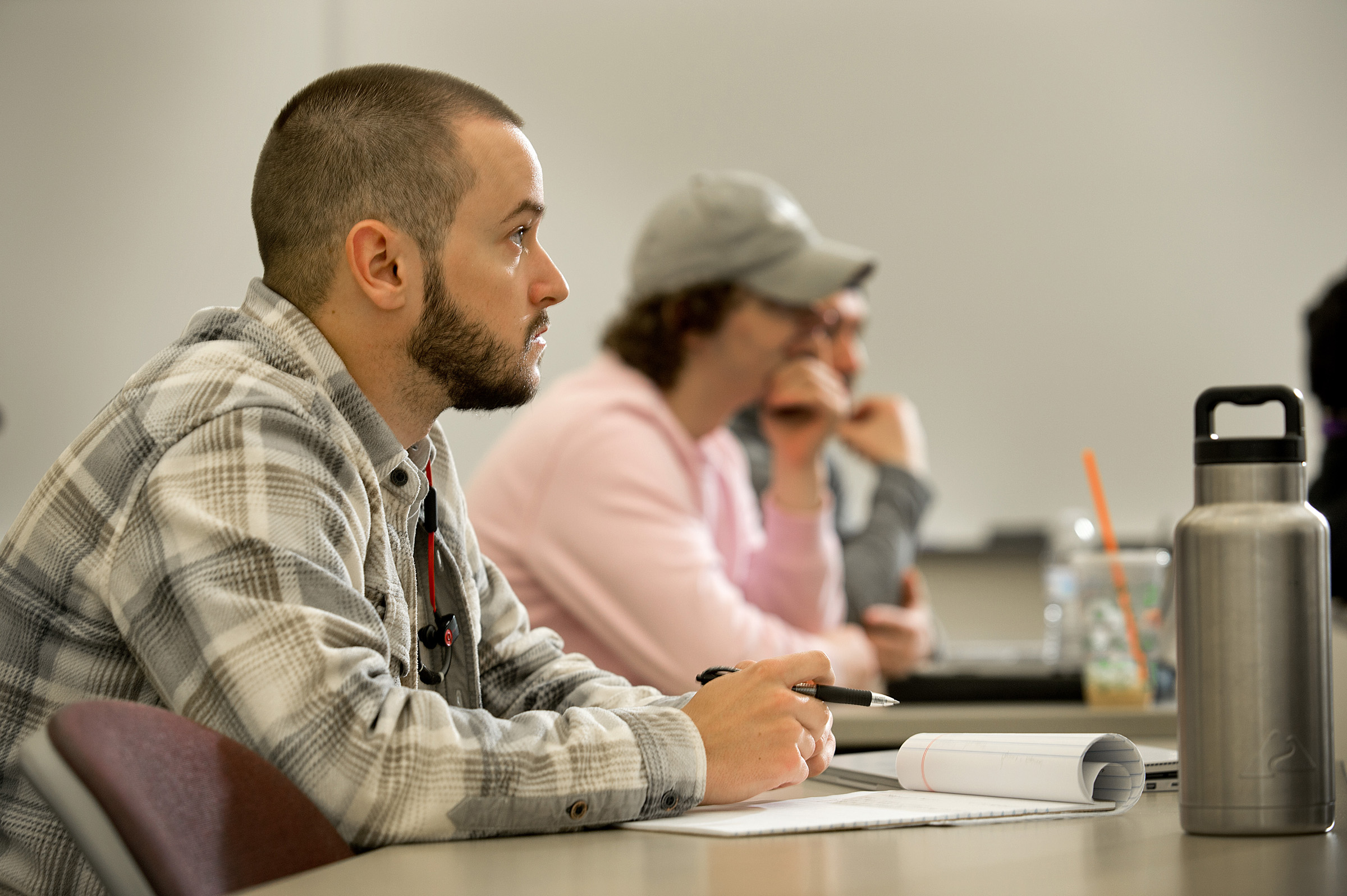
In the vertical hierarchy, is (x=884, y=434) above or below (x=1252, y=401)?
below

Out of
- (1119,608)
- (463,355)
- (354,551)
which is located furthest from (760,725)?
(1119,608)

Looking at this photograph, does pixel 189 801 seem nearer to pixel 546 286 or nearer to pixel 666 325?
pixel 546 286

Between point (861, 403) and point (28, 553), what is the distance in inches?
96.5

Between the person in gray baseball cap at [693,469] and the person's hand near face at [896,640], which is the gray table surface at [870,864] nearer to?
the person in gray baseball cap at [693,469]

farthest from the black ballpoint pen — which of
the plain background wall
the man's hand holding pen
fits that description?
the plain background wall

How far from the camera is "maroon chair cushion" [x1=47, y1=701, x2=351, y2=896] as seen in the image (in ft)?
2.07

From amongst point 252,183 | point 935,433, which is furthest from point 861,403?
point 252,183

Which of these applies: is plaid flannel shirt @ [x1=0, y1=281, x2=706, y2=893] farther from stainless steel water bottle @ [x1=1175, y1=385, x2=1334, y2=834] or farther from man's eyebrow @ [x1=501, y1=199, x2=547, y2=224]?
stainless steel water bottle @ [x1=1175, y1=385, x2=1334, y2=834]

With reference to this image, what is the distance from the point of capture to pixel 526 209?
3.87 ft

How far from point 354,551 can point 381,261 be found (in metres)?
0.30

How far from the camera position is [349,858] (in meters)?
0.76

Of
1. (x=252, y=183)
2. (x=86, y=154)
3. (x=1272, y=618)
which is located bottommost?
(x=1272, y=618)

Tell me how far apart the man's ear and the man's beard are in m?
0.02

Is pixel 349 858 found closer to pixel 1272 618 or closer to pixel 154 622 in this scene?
pixel 154 622
